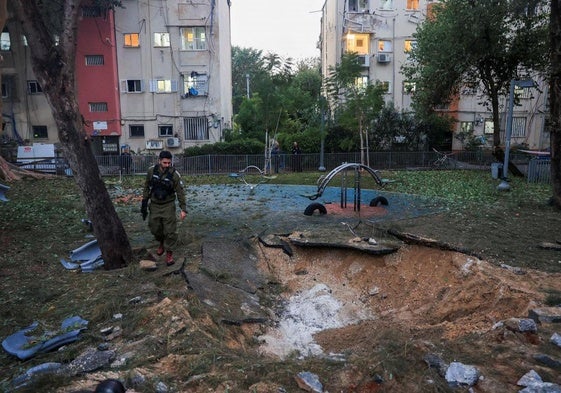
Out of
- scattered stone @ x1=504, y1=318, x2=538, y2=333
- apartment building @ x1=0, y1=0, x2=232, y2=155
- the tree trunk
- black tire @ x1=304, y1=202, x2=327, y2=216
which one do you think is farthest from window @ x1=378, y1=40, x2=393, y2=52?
scattered stone @ x1=504, y1=318, x2=538, y2=333

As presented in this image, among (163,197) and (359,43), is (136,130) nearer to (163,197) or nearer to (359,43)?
(359,43)

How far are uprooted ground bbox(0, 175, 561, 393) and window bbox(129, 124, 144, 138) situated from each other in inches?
748

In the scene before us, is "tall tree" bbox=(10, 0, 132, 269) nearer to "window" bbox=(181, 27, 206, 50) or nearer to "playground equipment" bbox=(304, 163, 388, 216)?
"playground equipment" bbox=(304, 163, 388, 216)

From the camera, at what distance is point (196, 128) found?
29.3m

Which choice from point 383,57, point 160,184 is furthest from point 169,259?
point 383,57

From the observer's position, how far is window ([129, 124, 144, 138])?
2917 cm

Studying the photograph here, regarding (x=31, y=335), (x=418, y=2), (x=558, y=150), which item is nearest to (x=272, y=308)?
(x=31, y=335)

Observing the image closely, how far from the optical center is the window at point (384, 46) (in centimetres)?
3064

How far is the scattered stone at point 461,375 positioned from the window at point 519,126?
3235 centimetres

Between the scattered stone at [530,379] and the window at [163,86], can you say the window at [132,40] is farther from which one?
the scattered stone at [530,379]

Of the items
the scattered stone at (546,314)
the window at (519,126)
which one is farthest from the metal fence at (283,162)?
the scattered stone at (546,314)

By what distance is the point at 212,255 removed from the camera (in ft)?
25.4

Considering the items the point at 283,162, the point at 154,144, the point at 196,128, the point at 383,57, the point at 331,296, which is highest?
the point at 383,57

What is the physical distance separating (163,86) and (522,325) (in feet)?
91.4
